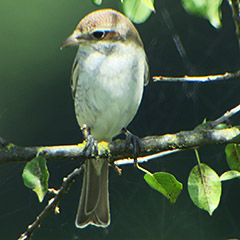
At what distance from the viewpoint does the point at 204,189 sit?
1.29 m

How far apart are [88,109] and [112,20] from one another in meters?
0.35

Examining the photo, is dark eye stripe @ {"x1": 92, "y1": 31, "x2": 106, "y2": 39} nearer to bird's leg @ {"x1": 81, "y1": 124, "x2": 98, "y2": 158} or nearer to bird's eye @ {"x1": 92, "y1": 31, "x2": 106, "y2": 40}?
bird's eye @ {"x1": 92, "y1": 31, "x2": 106, "y2": 40}

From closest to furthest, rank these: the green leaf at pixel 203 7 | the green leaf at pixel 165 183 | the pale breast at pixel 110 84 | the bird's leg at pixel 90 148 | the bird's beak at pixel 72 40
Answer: the green leaf at pixel 203 7, the green leaf at pixel 165 183, the bird's leg at pixel 90 148, the bird's beak at pixel 72 40, the pale breast at pixel 110 84

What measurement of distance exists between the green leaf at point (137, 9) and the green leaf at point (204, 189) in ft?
1.40

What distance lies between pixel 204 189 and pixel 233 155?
156 millimetres

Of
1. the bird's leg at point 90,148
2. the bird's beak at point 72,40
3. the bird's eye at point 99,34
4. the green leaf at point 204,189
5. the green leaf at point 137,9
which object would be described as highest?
the bird's eye at point 99,34

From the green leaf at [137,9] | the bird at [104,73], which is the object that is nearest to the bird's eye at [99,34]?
the bird at [104,73]

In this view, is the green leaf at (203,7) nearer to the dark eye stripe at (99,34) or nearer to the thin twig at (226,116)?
the thin twig at (226,116)

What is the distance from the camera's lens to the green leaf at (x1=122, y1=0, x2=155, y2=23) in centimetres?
112

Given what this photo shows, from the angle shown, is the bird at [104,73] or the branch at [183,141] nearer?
the branch at [183,141]

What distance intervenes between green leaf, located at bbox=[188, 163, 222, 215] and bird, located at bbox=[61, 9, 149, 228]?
2.18 feet

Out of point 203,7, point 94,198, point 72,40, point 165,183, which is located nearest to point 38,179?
point 165,183

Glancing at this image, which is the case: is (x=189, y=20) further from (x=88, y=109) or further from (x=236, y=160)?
(x=236, y=160)

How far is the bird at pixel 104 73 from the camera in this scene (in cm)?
187
